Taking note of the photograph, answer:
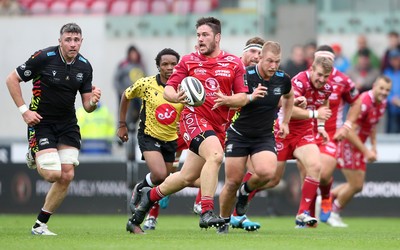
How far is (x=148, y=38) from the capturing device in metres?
23.1

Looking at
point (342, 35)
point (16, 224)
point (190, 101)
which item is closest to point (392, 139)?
point (342, 35)

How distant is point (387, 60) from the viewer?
2194 cm

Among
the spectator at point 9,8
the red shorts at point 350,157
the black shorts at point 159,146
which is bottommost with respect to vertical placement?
the red shorts at point 350,157

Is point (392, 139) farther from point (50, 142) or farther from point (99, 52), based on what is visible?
point (50, 142)

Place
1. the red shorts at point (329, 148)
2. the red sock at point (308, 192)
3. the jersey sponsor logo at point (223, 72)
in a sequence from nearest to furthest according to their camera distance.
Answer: the jersey sponsor logo at point (223, 72) < the red sock at point (308, 192) < the red shorts at point (329, 148)

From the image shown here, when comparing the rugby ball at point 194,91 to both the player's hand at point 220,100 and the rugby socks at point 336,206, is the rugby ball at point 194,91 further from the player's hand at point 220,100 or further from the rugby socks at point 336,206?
the rugby socks at point 336,206

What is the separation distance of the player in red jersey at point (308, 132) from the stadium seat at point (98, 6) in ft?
29.1

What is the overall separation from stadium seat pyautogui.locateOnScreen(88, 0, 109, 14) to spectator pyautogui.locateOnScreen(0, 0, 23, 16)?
1.59 m

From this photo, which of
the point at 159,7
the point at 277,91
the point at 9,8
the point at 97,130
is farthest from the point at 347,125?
the point at 9,8

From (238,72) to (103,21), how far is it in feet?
35.6

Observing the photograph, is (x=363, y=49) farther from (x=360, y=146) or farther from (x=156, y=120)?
(x=156, y=120)

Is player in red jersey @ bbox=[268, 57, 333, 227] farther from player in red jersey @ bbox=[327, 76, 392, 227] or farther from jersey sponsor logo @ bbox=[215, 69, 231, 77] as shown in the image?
jersey sponsor logo @ bbox=[215, 69, 231, 77]

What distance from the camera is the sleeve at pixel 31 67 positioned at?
13.1 m

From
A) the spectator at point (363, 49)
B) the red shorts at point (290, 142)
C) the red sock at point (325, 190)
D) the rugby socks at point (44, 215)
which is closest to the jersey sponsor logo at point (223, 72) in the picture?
the rugby socks at point (44, 215)
